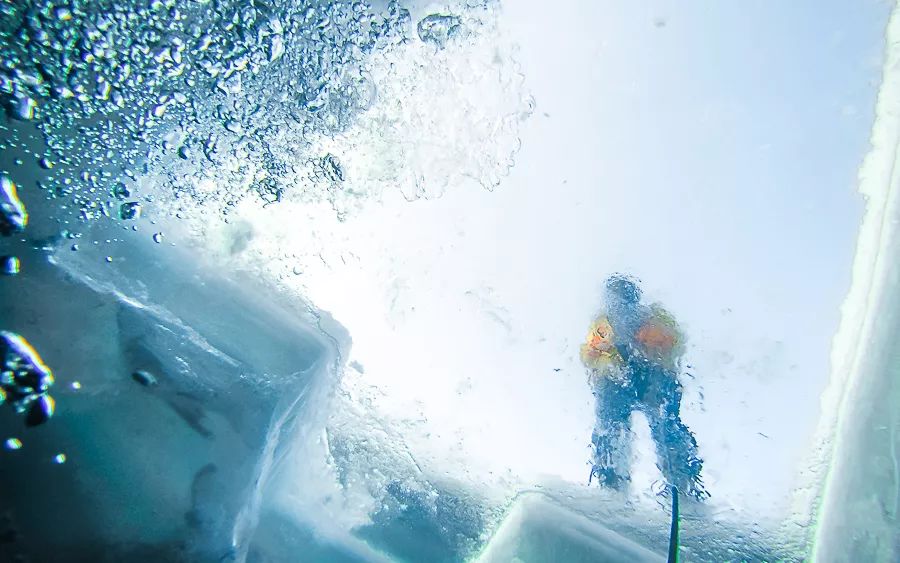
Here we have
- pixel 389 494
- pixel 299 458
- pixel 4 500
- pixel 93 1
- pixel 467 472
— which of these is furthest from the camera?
pixel 467 472

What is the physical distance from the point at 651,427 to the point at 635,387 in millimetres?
650

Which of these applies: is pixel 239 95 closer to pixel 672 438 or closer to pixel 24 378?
pixel 24 378

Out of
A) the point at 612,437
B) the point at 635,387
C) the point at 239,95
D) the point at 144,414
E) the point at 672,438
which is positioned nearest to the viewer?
the point at 144,414

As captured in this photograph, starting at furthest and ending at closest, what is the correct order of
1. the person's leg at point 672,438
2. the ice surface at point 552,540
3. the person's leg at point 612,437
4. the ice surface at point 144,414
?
the person's leg at point 612,437 < the person's leg at point 672,438 < the ice surface at point 552,540 < the ice surface at point 144,414

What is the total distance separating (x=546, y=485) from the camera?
7.03 metres

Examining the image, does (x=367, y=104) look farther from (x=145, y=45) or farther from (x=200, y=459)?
(x=200, y=459)

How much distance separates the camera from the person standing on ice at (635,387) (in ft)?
22.1

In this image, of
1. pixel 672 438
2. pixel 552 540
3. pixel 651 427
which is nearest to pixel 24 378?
pixel 552 540

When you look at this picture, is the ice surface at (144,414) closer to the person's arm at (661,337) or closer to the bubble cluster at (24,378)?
the bubble cluster at (24,378)

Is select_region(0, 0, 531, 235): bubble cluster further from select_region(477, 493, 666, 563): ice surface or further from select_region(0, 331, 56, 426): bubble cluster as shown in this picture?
select_region(477, 493, 666, 563): ice surface

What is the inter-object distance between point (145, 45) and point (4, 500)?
3.71 m

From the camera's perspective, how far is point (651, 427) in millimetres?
6797

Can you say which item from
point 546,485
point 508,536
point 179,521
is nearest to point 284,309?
point 179,521

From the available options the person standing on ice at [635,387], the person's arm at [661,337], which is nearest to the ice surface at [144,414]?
the person standing on ice at [635,387]
